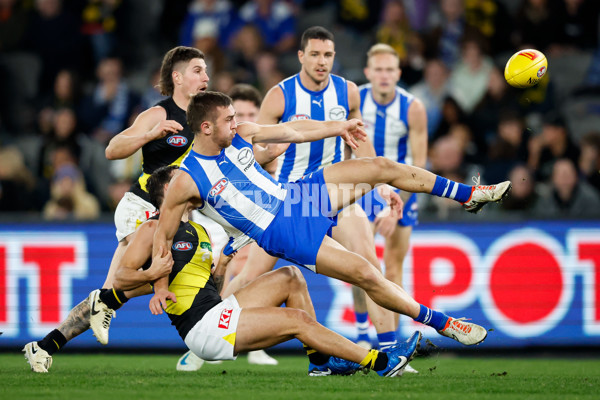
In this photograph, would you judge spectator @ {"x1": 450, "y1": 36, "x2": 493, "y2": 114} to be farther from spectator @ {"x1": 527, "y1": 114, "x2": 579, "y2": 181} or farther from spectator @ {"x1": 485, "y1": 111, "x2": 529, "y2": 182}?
spectator @ {"x1": 527, "y1": 114, "x2": 579, "y2": 181}

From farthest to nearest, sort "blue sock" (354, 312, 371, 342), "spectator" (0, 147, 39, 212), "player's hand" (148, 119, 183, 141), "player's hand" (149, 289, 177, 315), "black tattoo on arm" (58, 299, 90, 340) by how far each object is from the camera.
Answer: "spectator" (0, 147, 39, 212) < "blue sock" (354, 312, 371, 342) < "black tattoo on arm" (58, 299, 90, 340) < "player's hand" (148, 119, 183, 141) < "player's hand" (149, 289, 177, 315)

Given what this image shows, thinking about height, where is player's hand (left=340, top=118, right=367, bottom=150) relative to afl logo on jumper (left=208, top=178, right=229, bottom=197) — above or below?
above

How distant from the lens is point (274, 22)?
1404cm

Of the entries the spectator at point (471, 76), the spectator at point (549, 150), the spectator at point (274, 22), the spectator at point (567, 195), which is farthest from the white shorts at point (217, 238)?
the spectator at point (274, 22)

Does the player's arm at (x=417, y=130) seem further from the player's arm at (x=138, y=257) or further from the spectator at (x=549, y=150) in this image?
the player's arm at (x=138, y=257)

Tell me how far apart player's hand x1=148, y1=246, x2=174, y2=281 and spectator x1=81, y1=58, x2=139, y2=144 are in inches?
278

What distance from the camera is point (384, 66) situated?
29.5 feet

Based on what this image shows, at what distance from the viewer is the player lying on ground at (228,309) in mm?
6238

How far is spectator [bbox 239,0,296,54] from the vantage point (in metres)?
13.9

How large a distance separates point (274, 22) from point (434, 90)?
3.16 meters

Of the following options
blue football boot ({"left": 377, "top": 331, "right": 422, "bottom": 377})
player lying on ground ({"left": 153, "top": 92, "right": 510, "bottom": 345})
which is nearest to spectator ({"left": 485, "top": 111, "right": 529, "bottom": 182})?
player lying on ground ({"left": 153, "top": 92, "right": 510, "bottom": 345})

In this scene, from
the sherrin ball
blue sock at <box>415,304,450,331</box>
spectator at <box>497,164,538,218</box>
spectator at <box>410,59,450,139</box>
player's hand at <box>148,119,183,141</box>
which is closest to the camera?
blue sock at <box>415,304,450,331</box>

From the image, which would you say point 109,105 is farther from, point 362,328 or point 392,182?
point 392,182

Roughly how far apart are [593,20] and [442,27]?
2263 mm
